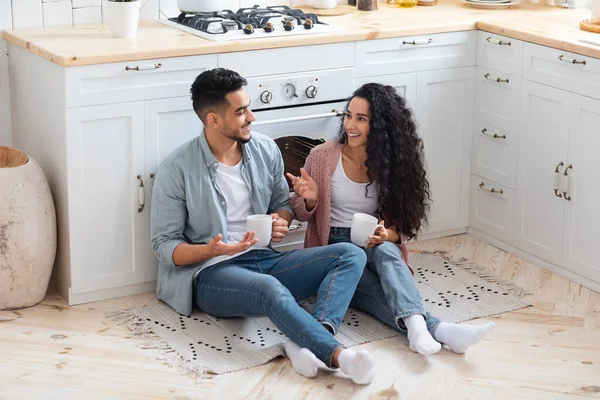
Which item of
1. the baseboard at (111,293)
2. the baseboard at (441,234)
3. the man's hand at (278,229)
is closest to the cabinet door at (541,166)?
the baseboard at (441,234)

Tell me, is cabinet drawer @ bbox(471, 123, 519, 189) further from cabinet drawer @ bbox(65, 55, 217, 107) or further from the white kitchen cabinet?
cabinet drawer @ bbox(65, 55, 217, 107)

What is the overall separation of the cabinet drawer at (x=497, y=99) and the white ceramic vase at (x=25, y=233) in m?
1.77

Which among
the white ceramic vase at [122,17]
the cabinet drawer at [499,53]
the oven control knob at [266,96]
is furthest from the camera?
the cabinet drawer at [499,53]

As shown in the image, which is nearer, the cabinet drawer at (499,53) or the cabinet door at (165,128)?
the cabinet door at (165,128)

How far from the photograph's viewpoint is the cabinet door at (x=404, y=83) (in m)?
4.05

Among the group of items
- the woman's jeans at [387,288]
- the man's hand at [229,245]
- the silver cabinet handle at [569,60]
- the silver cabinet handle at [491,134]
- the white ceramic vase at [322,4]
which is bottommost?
the woman's jeans at [387,288]

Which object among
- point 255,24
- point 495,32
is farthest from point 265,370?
point 495,32

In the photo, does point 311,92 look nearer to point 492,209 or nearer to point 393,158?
point 393,158

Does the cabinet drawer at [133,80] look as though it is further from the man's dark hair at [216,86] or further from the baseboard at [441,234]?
the baseboard at [441,234]

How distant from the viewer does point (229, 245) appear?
11.0 ft

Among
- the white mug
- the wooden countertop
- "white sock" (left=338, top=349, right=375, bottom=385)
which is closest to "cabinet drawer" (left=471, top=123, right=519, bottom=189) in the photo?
the wooden countertop

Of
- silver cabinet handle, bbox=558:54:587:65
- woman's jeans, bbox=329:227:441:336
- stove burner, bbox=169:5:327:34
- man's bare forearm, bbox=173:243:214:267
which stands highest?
stove burner, bbox=169:5:327:34

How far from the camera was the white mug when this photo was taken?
11.2ft

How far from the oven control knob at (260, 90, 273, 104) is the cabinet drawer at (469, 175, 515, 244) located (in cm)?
106
